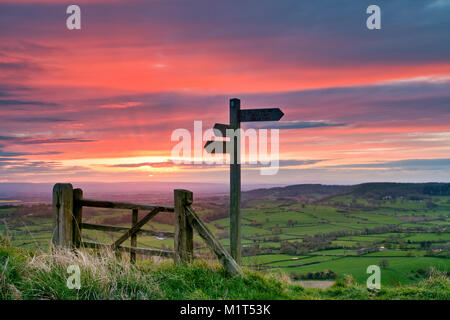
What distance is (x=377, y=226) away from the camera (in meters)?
48.0

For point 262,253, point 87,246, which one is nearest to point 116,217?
point 262,253

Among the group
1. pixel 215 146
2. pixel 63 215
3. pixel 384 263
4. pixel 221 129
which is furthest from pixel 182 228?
pixel 384 263

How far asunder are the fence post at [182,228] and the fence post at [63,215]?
10.4ft

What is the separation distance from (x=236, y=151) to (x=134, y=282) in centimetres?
441

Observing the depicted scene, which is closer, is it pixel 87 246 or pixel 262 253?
pixel 87 246

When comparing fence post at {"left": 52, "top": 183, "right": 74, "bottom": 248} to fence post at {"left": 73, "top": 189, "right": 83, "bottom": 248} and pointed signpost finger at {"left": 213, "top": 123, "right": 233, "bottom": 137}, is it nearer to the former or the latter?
fence post at {"left": 73, "top": 189, "right": 83, "bottom": 248}

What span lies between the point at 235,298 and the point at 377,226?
148ft

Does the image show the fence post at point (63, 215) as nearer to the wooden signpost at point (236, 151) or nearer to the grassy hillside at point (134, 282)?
the grassy hillside at point (134, 282)

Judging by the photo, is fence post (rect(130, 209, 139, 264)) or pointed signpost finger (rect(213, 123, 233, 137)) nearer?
fence post (rect(130, 209, 139, 264))

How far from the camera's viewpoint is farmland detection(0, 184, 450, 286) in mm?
24734

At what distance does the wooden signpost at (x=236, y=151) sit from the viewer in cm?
1005

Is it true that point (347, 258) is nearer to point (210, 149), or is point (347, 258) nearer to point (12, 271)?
point (210, 149)

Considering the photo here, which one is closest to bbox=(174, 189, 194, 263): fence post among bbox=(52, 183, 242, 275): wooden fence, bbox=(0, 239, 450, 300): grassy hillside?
bbox=(52, 183, 242, 275): wooden fence

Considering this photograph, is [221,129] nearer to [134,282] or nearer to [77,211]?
[77,211]
